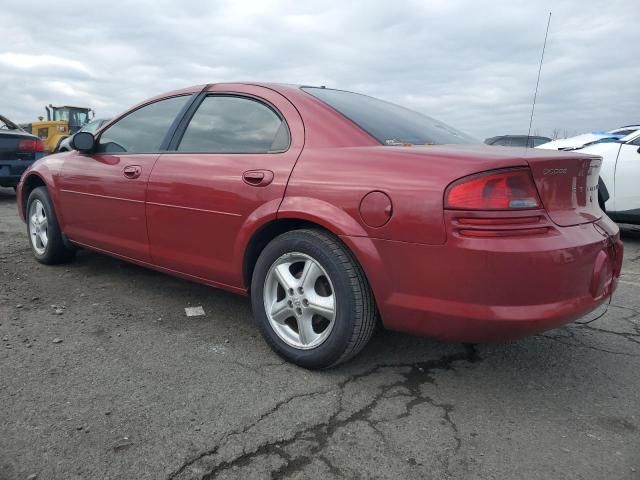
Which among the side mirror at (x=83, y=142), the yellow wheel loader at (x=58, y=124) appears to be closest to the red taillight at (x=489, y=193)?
the side mirror at (x=83, y=142)

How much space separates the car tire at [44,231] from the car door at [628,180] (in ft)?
19.6

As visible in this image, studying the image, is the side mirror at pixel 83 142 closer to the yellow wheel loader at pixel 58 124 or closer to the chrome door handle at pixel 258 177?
the chrome door handle at pixel 258 177

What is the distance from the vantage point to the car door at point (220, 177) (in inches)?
107

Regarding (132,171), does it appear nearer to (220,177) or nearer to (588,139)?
(220,177)

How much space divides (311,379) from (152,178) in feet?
5.28

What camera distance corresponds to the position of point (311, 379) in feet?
8.25

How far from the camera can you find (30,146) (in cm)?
834

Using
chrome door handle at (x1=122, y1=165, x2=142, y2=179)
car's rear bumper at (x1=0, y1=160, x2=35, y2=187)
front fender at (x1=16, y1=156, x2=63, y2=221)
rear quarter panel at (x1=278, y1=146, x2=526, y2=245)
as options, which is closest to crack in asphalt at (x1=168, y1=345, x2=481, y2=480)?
rear quarter panel at (x1=278, y1=146, x2=526, y2=245)

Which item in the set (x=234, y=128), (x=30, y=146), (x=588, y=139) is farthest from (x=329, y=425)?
(x=30, y=146)

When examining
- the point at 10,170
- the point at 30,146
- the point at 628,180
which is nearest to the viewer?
the point at 628,180

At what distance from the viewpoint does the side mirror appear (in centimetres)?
375

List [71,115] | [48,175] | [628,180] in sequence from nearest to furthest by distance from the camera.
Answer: [48,175] → [628,180] → [71,115]

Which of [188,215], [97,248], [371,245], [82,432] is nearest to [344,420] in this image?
[371,245]

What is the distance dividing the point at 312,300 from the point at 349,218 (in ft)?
1.51
